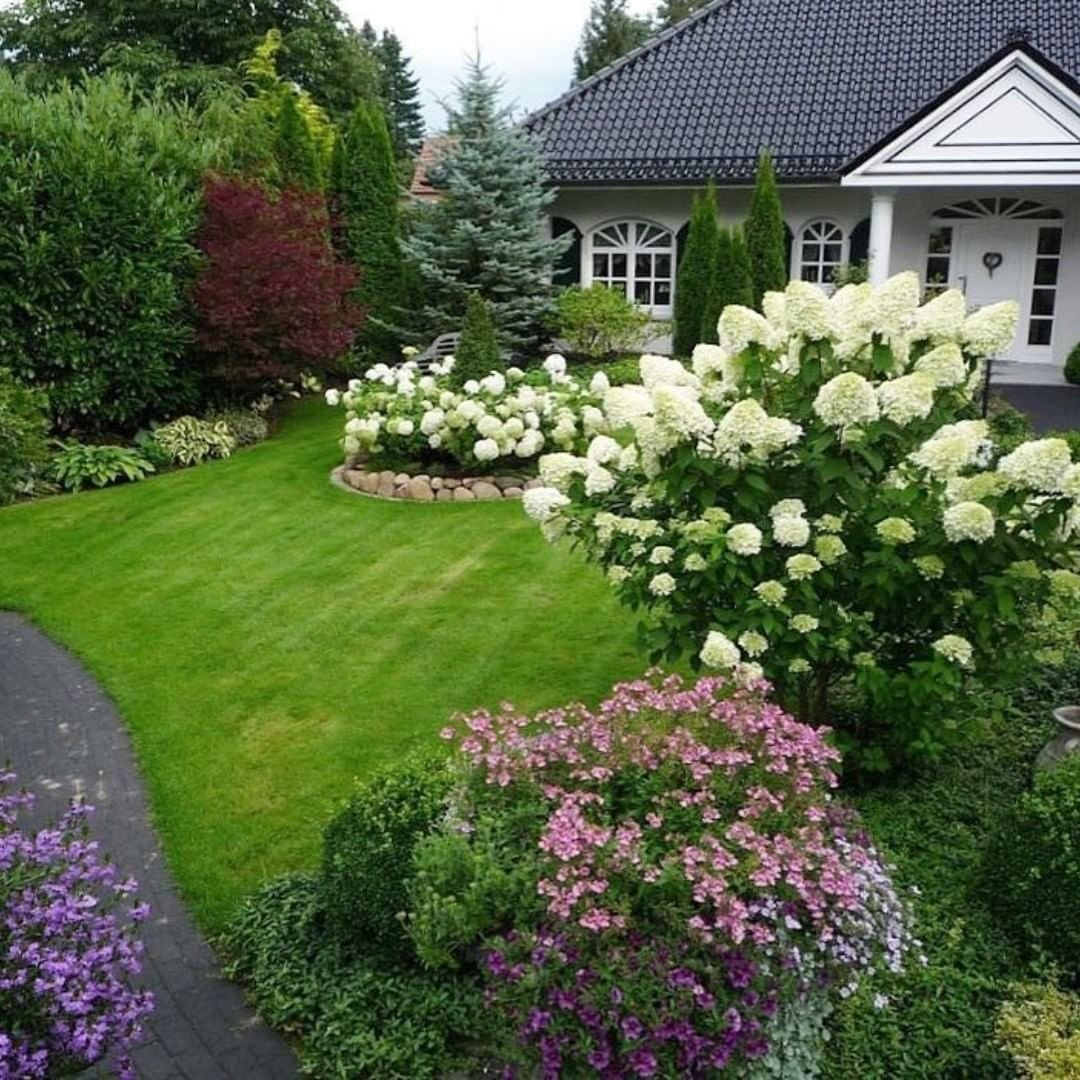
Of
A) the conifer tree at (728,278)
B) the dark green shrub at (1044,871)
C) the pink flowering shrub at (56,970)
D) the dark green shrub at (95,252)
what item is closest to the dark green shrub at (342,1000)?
the pink flowering shrub at (56,970)

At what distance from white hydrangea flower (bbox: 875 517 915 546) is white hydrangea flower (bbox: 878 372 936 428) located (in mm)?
425

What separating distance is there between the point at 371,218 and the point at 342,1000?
15.0m

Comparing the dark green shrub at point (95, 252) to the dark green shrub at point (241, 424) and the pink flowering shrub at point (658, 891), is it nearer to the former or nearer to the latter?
the dark green shrub at point (241, 424)

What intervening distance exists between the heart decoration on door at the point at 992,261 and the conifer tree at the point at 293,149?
10.7 m

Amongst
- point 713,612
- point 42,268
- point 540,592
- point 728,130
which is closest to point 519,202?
point 728,130

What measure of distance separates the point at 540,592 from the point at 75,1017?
209 inches

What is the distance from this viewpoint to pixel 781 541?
4.41 meters

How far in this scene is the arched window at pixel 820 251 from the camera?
57.5ft

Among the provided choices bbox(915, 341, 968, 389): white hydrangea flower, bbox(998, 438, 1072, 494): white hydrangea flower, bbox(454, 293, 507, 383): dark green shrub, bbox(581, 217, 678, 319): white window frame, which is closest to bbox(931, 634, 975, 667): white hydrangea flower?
bbox(998, 438, 1072, 494): white hydrangea flower

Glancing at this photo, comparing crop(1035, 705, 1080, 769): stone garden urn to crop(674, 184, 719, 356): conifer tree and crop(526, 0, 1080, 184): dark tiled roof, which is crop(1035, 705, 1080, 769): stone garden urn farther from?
crop(526, 0, 1080, 184): dark tiled roof

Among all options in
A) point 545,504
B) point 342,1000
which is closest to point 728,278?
point 545,504

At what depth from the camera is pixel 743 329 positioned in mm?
4598

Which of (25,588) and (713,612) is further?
(25,588)

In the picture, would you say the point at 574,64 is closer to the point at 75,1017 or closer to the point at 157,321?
the point at 157,321
